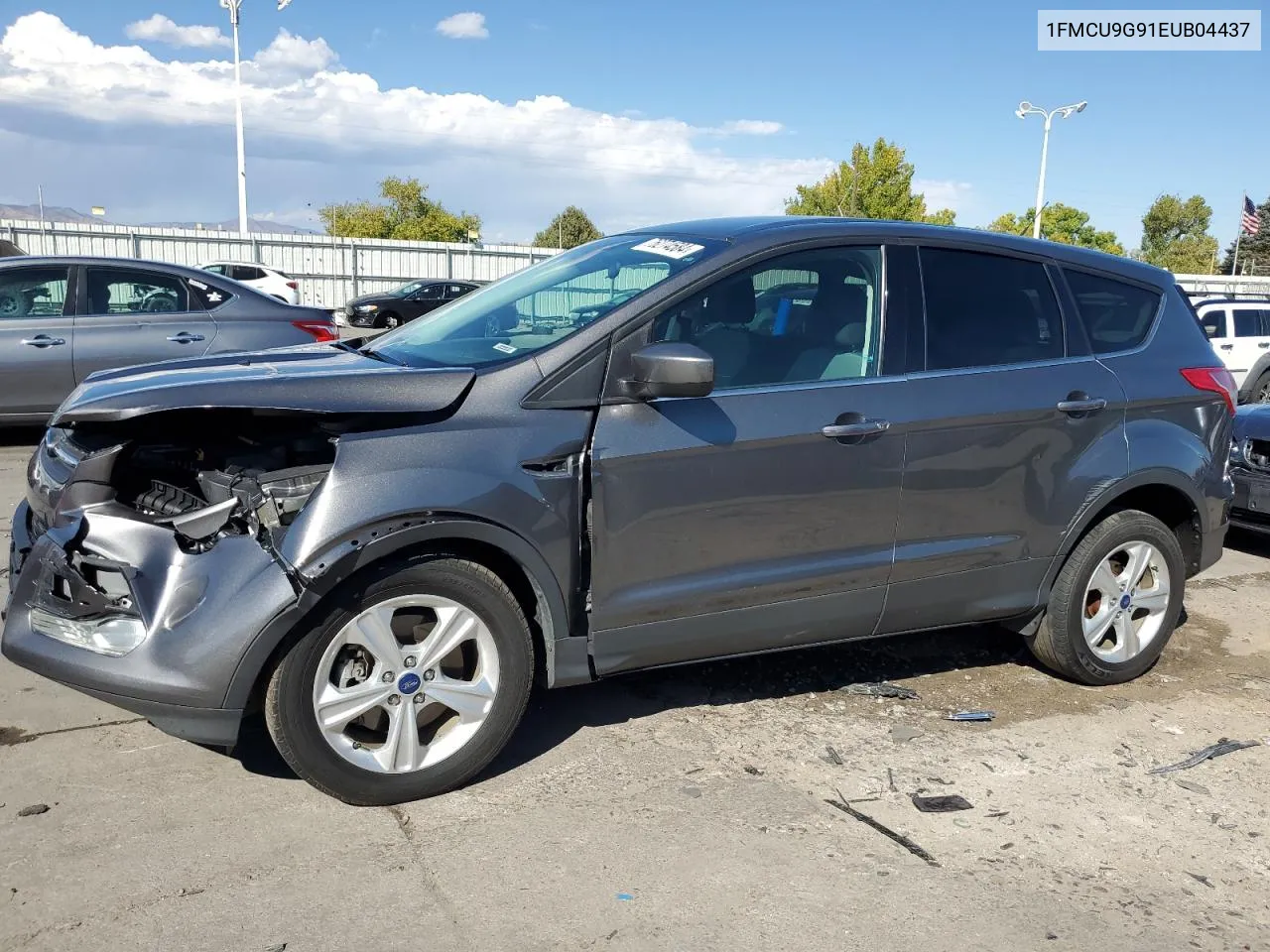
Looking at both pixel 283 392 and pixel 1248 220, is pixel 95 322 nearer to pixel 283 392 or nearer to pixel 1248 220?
pixel 283 392

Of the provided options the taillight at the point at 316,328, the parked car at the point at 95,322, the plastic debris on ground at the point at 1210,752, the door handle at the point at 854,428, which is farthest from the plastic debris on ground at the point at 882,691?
the parked car at the point at 95,322

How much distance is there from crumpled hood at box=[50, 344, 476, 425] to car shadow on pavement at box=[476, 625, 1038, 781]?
128cm

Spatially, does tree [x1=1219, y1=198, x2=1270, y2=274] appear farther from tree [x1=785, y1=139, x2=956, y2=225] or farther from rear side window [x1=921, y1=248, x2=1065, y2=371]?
rear side window [x1=921, y1=248, x2=1065, y2=371]

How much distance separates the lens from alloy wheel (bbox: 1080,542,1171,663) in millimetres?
4672

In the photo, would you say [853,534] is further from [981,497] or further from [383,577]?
[383,577]

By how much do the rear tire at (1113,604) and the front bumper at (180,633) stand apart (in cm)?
315

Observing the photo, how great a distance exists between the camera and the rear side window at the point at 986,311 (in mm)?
4199

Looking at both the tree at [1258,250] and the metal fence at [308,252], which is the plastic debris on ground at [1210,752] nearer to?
the metal fence at [308,252]

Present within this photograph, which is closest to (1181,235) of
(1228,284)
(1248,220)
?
(1248,220)

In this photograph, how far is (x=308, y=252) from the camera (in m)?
32.8

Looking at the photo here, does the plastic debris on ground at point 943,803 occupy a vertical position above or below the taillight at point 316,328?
below

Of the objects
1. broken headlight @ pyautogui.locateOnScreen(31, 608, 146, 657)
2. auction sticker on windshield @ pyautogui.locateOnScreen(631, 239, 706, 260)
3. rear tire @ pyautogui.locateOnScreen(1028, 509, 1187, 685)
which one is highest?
auction sticker on windshield @ pyautogui.locateOnScreen(631, 239, 706, 260)

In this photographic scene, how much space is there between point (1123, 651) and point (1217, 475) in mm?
909

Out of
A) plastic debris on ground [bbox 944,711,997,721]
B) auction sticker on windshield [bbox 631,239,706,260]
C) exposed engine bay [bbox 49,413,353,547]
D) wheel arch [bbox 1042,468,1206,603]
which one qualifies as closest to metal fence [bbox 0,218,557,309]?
auction sticker on windshield [bbox 631,239,706,260]
